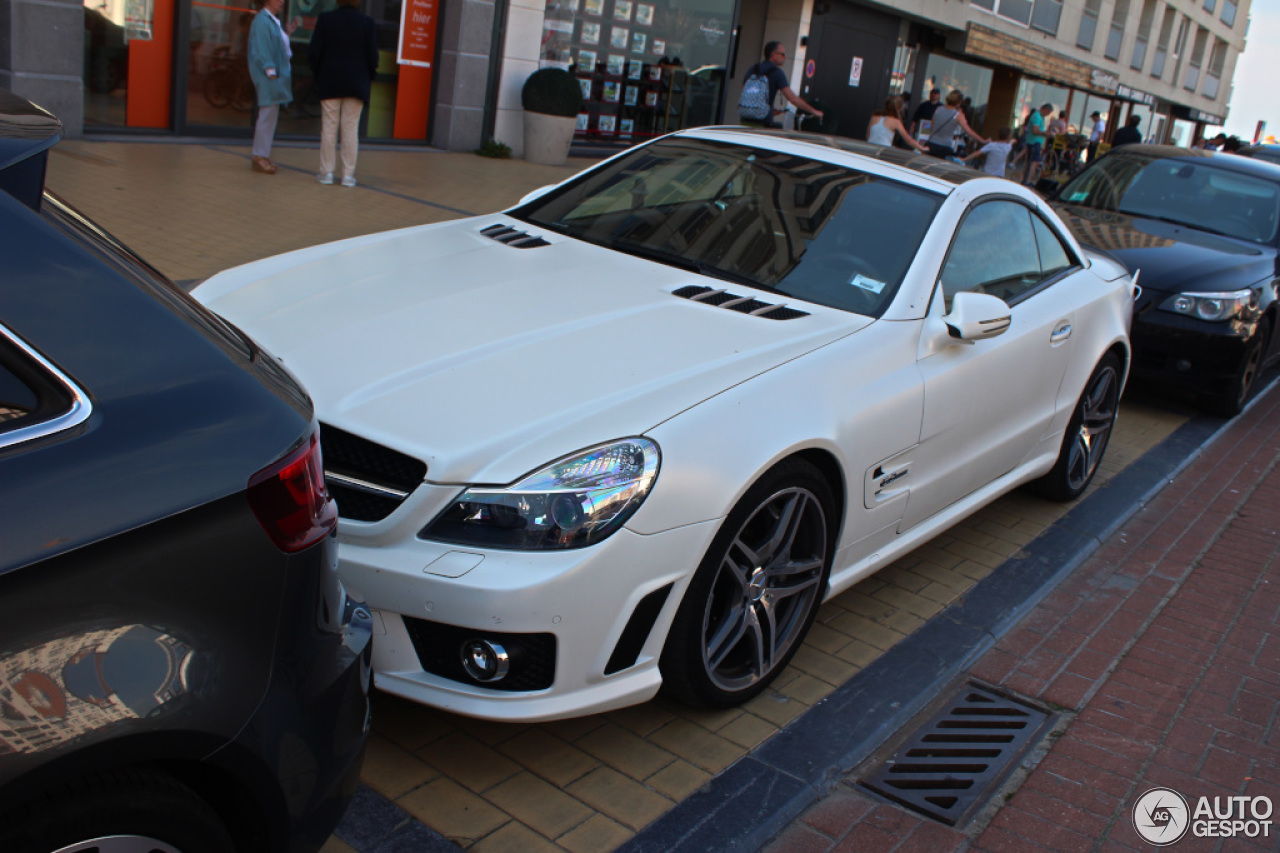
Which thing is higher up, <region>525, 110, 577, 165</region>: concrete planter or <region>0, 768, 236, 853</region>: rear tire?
<region>525, 110, 577, 165</region>: concrete planter

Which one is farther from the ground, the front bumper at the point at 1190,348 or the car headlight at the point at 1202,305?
the car headlight at the point at 1202,305

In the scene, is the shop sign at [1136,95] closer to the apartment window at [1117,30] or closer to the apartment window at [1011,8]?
the apartment window at [1117,30]

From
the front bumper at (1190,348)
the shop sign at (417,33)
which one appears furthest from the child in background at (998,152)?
the front bumper at (1190,348)

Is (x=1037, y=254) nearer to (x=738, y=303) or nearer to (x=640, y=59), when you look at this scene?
(x=738, y=303)

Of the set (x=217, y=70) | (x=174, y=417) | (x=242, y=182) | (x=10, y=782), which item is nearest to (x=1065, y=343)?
(x=174, y=417)

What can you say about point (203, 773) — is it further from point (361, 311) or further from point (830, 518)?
point (830, 518)

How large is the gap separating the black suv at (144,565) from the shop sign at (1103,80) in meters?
36.5

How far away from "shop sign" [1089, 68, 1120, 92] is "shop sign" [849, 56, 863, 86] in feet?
45.2

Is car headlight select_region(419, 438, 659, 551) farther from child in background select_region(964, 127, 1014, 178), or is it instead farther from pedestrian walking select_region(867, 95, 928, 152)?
child in background select_region(964, 127, 1014, 178)

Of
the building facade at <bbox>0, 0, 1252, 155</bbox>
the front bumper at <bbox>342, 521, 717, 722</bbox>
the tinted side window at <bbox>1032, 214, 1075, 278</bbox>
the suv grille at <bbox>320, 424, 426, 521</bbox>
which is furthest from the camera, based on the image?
the building facade at <bbox>0, 0, 1252, 155</bbox>

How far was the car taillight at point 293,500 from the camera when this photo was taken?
190 cm

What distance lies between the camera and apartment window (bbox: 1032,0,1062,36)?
30.5 metres

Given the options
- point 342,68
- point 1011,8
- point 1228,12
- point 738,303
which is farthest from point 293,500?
point 1228,12

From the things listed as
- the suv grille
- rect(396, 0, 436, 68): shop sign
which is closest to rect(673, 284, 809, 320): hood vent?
the suv grille
